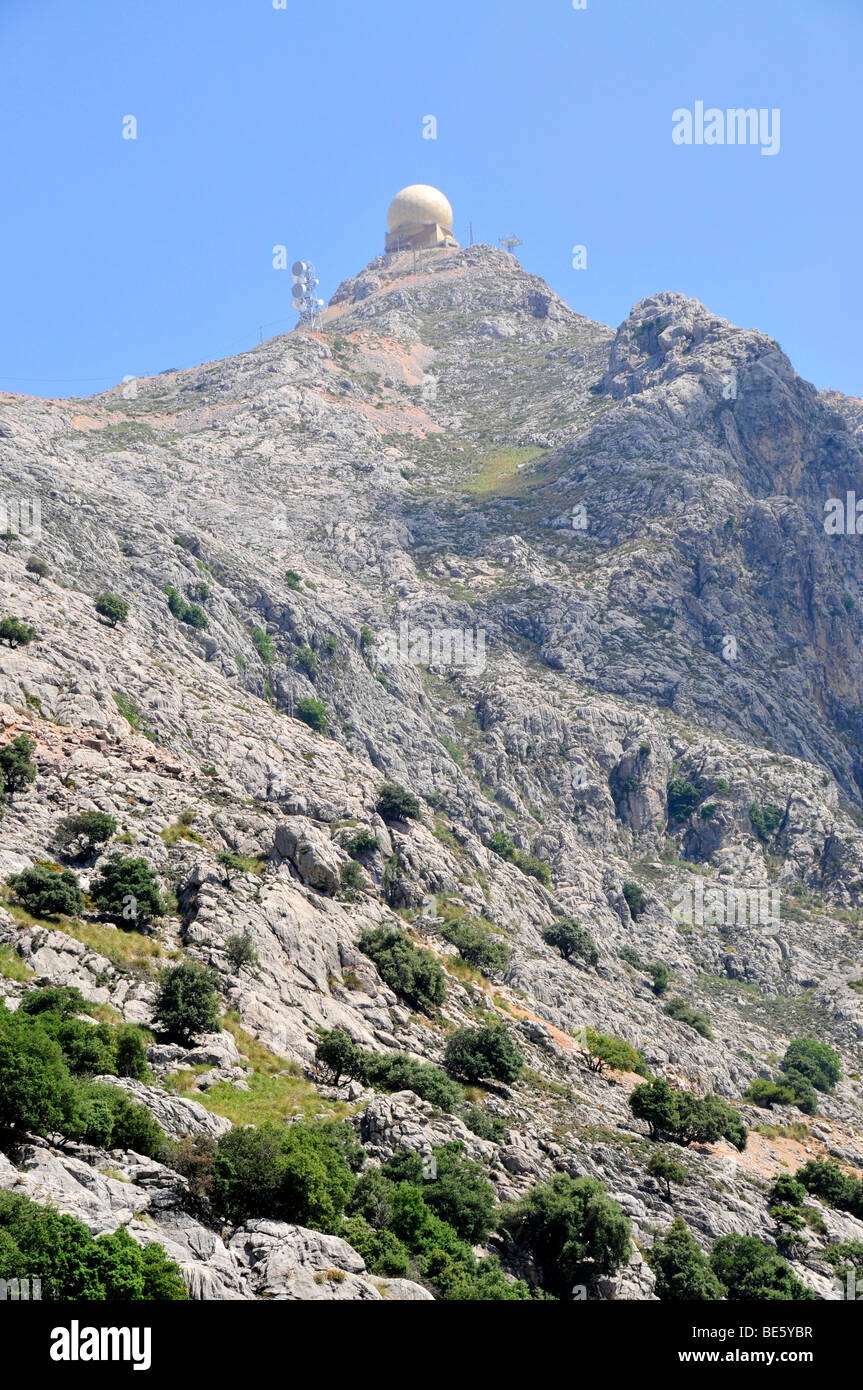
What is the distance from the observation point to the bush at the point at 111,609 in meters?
86.3

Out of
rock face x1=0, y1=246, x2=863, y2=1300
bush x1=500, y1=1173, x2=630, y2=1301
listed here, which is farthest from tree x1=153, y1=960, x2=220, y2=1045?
bush x1=500, y1=1173, x2=630, y2=1301

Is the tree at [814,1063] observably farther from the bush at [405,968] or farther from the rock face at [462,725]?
the bush at [405,968]

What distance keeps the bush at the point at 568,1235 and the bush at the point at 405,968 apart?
60.7 ft

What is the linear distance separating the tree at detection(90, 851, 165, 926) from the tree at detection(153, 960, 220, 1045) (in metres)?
6.22

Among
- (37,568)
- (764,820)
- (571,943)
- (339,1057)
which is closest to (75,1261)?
(339,1057)

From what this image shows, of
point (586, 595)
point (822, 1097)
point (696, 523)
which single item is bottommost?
point (822, 1097)

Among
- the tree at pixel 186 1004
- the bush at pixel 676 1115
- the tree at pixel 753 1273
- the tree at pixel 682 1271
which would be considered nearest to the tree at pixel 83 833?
the tree at pixel 186 1004

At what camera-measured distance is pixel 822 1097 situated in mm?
78562

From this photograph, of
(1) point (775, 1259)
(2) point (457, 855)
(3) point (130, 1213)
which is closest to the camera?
(3) point (130, 1213)

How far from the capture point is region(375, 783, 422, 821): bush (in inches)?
3243

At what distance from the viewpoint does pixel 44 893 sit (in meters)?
48.5

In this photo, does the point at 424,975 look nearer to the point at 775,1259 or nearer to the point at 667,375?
the point at 775,1259

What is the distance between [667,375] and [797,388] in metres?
19.8
